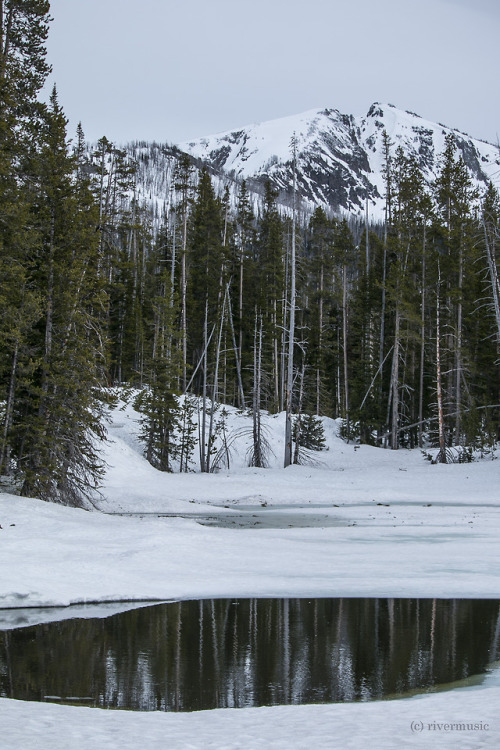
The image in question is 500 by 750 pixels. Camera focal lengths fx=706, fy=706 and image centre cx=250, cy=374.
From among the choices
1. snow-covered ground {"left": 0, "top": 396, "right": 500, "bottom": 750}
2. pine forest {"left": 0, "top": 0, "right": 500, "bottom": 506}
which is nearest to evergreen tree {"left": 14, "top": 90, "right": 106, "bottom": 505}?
pine forest {"left": 0, "top": 0, "right": 500, "bottom": 506}

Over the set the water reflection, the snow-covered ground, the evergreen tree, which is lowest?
the water reflection

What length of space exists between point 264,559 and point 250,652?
524 centimetres

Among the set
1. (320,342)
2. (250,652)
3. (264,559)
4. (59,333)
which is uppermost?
(320,342)

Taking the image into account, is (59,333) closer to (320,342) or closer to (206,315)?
(206,315)

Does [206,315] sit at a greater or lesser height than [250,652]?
greater

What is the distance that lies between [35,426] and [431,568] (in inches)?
414

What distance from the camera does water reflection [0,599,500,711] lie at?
6.78m

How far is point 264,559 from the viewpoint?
44.4ft

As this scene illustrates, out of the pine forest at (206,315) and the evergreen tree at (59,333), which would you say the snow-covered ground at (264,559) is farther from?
the pine forest at (206,315)

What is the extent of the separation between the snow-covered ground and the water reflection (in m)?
0.51

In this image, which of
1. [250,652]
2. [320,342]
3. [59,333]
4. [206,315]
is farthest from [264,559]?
[320,342]

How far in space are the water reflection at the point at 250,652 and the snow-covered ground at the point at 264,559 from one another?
1.66ft

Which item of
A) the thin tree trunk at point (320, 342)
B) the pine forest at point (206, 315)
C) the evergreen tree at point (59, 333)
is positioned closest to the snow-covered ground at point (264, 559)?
the evergreen tree at point (59, 333)

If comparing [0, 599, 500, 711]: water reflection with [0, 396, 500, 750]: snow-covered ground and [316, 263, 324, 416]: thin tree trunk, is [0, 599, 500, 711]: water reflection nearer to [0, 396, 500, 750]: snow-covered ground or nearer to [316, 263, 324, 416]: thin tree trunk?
[0, 396, 500, 750]: snow-covered ground
